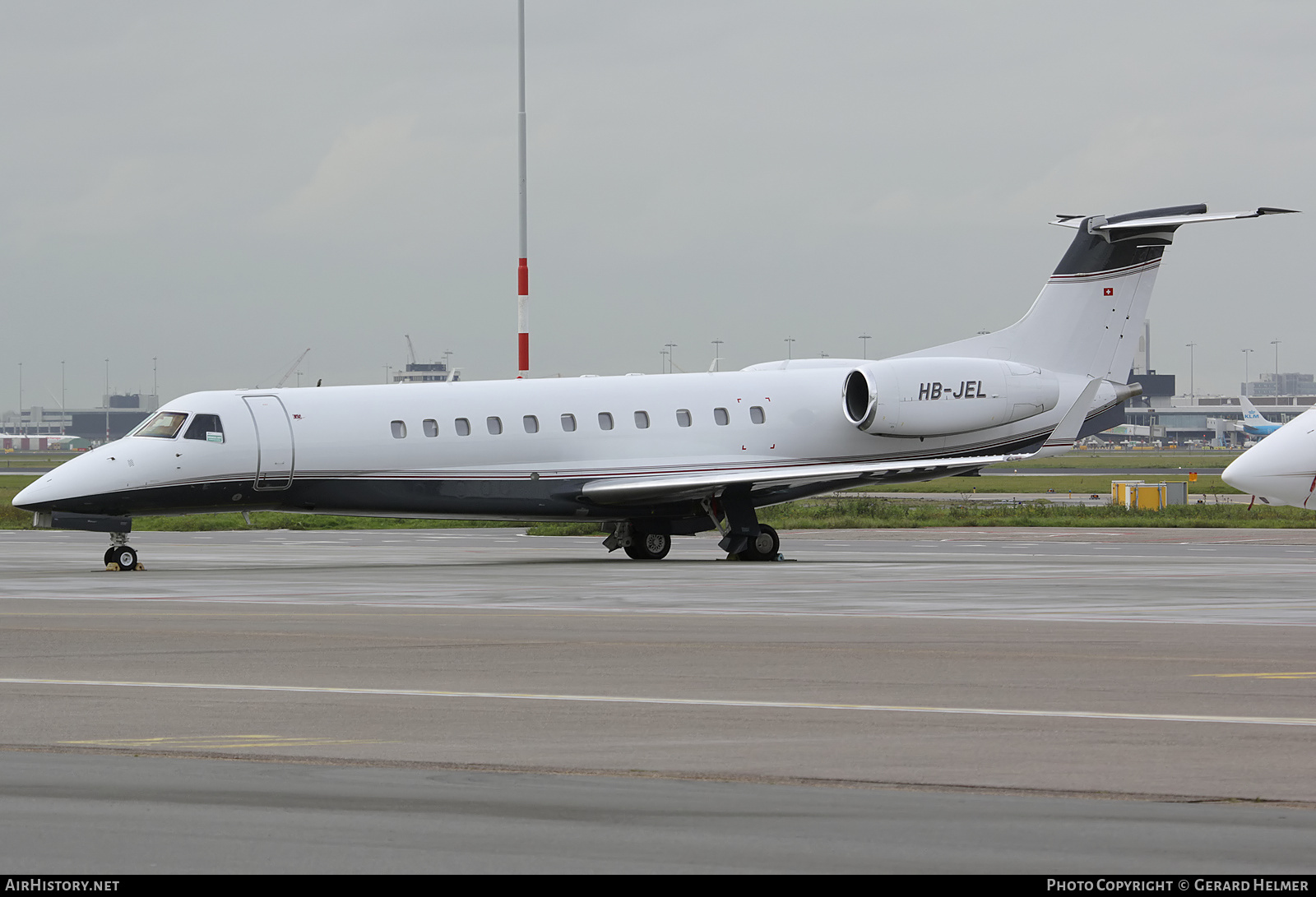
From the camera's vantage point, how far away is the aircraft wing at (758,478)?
98.3 ft

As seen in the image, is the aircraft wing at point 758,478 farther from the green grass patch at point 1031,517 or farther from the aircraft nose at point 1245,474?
the green grass patch at point 1031,517

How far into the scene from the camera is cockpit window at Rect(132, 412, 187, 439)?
27.6m

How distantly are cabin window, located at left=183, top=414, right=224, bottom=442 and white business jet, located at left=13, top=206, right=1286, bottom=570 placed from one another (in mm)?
31

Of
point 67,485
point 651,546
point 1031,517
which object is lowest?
point 1031,517

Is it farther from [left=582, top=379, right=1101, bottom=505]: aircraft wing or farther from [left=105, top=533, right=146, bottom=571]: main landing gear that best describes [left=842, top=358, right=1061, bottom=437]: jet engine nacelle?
[left=105, top=533, right=146, bottom=571]: main landing gear

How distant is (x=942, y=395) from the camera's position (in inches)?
1284

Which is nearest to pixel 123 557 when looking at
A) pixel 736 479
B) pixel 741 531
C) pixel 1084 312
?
pixel 736 479

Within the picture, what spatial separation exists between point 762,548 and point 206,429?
10377 mm

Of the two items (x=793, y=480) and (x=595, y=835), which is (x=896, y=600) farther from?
(x=595, y=835)

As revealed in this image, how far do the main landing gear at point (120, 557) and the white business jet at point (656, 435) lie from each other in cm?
4

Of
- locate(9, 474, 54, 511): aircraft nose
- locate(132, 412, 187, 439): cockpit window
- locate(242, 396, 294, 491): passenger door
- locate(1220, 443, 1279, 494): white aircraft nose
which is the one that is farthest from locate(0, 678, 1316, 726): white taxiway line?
locate(132, 412, 187, 439): cockpit window

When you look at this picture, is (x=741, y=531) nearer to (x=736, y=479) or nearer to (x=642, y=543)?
(x=736, y=479)
